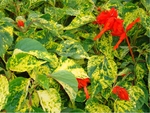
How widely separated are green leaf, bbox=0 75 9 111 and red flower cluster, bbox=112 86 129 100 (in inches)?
15.2

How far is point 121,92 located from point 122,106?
47 mm

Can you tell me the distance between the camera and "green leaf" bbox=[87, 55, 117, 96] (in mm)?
1042

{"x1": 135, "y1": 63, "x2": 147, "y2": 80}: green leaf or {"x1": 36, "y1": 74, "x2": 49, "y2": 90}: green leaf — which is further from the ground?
{"x1": 36, "y1": 74, "x2": 49, "y2": 90}: green leaf

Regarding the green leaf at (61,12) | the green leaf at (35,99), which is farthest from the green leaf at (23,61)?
the green leaf at (61,12)

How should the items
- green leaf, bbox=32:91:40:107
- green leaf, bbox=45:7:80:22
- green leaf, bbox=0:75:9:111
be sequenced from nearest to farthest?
green leaf, bbox=0:75:9:111 < green leaf, bbox=32:91:40:107 < green leaf, bbox=45:7:80:22

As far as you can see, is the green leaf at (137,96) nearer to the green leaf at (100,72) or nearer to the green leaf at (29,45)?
the green leaf at (100,72)

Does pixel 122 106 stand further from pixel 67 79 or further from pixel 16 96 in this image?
pixel 16 96

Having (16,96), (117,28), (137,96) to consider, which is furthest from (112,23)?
(16,96)

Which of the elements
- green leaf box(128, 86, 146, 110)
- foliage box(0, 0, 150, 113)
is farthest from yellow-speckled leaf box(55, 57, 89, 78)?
green leaf box(128, 86, 146, 110)

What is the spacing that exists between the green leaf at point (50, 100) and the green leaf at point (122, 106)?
235mm

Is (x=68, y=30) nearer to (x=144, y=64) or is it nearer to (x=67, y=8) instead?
(x=67, y=8)

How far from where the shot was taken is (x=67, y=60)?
1001mm

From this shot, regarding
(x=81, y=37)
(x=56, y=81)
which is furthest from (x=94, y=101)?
(x=81, y=37)

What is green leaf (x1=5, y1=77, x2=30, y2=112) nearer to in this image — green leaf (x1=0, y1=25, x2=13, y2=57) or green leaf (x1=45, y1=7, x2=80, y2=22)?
green leaf (x1=0, y1=25, x2=13, y2=57)
